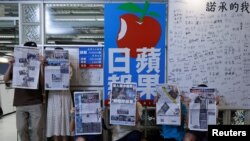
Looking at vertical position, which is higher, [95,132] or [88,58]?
[88,58]

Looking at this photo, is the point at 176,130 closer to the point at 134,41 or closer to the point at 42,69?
the point at 134,41

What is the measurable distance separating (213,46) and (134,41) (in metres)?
1.07

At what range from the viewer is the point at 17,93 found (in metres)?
3.52

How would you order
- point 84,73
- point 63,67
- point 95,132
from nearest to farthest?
point 95,132 → point 63,67 → point 84,73

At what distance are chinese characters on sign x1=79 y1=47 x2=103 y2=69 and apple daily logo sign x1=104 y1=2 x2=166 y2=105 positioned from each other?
9cm

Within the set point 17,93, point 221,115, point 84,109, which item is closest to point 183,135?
point 221,115

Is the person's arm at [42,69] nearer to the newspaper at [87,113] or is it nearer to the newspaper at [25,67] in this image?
the newspaper at [25,67]

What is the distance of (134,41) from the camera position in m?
3.70

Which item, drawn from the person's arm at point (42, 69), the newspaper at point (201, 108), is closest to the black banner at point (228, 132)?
the newspaper at point (201, 108)

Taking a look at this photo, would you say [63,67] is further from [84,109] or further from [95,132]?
[95,132]

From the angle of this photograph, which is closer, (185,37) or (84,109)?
(84,109)

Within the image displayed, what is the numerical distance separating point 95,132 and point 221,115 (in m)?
1.83

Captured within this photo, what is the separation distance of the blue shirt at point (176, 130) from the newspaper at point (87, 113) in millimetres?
862

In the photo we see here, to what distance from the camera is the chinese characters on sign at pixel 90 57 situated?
3.70m
